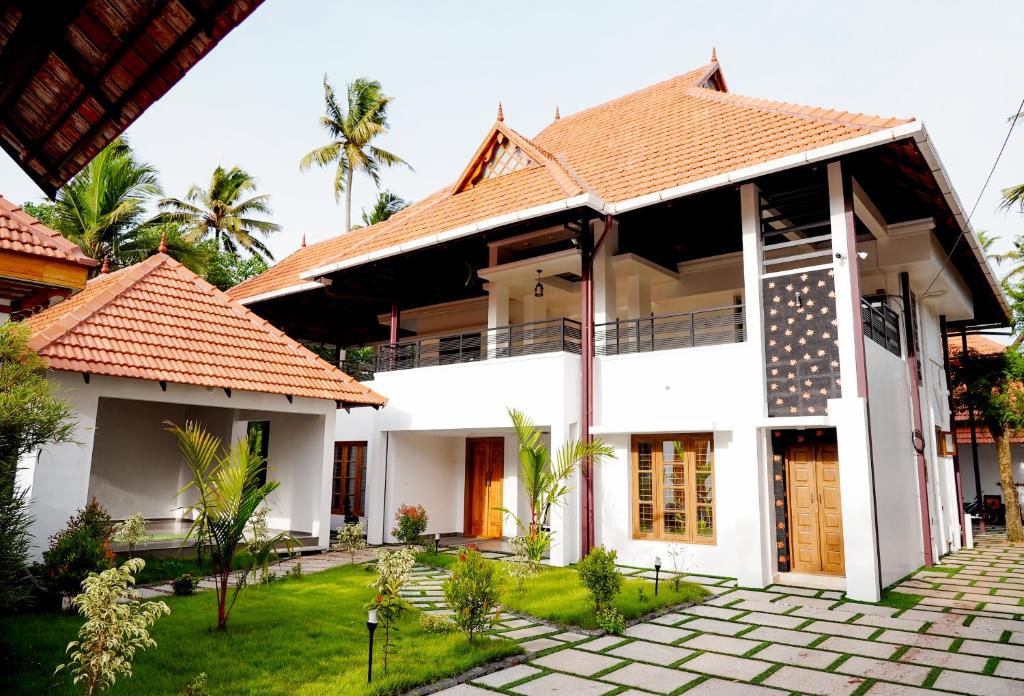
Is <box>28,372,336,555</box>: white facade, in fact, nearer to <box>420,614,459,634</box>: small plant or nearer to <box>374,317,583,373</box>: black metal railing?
<box>374,317,583,373</box>: black metal railing

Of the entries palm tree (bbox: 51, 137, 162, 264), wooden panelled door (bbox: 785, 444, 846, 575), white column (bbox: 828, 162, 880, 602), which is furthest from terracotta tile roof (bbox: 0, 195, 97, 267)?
palm tree (bbox: 51, 137, 162, 264)

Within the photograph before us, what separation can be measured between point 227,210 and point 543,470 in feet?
74.7

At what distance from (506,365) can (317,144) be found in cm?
2119

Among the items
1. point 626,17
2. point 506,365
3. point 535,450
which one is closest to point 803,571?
point 535,450

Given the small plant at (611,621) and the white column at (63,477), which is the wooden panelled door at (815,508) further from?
the white column at (63,477)

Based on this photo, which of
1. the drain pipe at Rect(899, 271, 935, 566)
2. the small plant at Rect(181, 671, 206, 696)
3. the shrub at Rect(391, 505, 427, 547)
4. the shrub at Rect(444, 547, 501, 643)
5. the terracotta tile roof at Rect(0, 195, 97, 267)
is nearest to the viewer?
the small plant at Rect(181, 671, 206, 696)

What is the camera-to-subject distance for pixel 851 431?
8.63m

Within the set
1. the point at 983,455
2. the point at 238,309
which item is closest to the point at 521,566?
the point at 238,309

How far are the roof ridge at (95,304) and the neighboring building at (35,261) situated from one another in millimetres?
4051

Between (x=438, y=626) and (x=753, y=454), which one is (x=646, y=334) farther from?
(x=438, y=626)

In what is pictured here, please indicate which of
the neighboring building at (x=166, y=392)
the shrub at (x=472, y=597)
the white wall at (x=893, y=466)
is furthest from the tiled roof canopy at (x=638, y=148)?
the shrub at (x=472, y=597)

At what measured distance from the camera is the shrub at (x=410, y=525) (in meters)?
12.3

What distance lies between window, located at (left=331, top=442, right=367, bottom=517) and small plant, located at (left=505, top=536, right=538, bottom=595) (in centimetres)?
664

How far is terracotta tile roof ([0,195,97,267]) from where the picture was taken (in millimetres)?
4926
